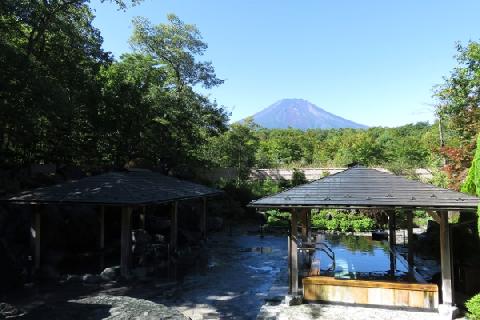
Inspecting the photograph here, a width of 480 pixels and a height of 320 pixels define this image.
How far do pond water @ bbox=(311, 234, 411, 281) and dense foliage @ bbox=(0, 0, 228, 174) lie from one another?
1123 centimetres

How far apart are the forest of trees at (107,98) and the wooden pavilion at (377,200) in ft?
26.8

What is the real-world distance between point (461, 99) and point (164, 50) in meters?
20.3

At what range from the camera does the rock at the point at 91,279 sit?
12.5m

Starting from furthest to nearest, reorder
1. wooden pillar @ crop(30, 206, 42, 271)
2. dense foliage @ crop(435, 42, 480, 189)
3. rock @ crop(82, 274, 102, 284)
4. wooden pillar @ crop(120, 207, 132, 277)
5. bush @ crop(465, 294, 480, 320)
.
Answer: dense foliage @ crop(435, 42, 480, 189), wooden pillar @ crop(30, 206, 42, 271), wooden pillar @ crop(120, 207, 132, 277), rock @ crop(82, 274, 102, 284), bush @ crop(465, 294, 480, 320)

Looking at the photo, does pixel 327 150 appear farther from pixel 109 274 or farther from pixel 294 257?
pixel 294 257

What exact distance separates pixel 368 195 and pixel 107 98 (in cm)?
1535

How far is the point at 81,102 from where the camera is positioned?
20.3 m

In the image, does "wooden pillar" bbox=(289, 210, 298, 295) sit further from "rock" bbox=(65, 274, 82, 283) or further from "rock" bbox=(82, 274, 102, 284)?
"rock" bbox=(65, 274, 82, 283)

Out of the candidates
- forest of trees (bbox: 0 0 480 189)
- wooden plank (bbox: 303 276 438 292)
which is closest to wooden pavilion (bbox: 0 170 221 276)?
forest of trees (bbox: 0 0 480 189)

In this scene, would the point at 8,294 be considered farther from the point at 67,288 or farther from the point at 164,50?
the point at 164,50

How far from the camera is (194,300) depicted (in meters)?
10.8

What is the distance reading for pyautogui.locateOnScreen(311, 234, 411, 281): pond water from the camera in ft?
37.1

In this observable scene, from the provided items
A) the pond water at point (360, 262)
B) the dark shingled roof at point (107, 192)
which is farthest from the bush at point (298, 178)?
the dark shingled roof at point (107, 192)

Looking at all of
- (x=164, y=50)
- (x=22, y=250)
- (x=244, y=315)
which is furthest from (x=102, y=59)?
(x=244, y=315)
